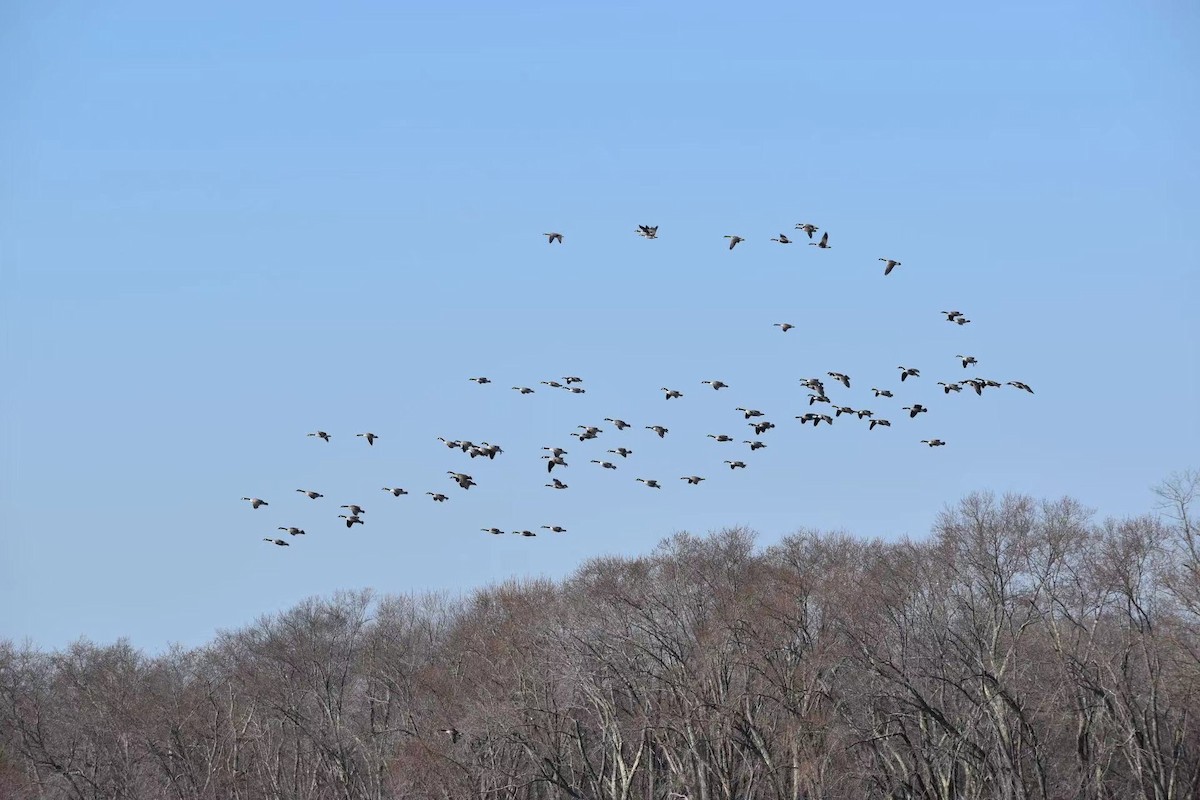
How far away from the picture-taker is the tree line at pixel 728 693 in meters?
65.8

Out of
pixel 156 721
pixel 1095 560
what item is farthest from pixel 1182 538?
pixel 156 721

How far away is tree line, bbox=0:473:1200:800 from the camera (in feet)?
216

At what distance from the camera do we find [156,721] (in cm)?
8381

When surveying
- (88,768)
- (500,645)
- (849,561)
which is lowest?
(88,768)

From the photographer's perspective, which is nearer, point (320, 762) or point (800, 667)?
point (800, 667)

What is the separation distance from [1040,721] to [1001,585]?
335 inches

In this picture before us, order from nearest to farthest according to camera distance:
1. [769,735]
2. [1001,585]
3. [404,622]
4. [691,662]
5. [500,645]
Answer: [769,735] → [691,662] → [1001,585] → [500,645] → [404,622]

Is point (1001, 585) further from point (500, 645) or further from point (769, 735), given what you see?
point (500, 645)

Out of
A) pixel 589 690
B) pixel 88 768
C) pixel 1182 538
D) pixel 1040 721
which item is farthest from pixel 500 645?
pixel 1182 538

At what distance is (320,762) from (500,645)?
10611mm

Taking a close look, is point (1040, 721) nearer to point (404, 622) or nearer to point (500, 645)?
point (500, 645)


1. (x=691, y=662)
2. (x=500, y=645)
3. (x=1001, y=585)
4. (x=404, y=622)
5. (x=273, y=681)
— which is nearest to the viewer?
(x=691, y=662)

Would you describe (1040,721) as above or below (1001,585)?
below

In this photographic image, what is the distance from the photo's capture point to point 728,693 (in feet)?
226
